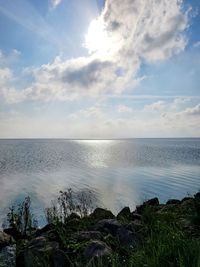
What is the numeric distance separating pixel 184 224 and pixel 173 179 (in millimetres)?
26511

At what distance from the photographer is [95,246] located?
21.1 ft

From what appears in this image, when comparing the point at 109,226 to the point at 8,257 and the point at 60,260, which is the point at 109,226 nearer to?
the point at 60,260

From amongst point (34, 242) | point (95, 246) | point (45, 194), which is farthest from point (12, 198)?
point (95, 246)

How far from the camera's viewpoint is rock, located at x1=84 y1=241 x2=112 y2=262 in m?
6.14

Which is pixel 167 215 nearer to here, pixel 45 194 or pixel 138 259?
pixel 138 259

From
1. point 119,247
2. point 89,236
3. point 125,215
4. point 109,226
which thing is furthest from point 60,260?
point 125,215

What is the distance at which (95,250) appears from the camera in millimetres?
6309

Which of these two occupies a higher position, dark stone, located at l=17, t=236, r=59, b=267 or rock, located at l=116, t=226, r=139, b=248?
rock, located at l=116, t=226, r=139, b=248

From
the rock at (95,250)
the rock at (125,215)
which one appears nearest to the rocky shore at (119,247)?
the rock at (95,250)

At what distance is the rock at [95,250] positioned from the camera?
6142 mm

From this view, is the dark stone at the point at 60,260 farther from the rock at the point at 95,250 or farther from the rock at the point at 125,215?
the rock at the point at 125,215

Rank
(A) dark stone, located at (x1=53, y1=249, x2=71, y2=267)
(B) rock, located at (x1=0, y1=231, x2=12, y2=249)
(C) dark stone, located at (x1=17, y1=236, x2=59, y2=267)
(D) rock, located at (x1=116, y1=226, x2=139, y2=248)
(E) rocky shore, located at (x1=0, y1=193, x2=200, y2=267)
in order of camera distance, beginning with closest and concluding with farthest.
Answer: (E) rocky shore, located at (x1=0, y1=193, x2=200, y2=267), (A) dark stone, located at (x1=53, y1=249, x2=71, y2=267), (C) dark stone, located at (x1=17, y1=236, x2=59, y2=267), (D) rock, located at (x1=116, y1=226, x2=139, y2=248), (B) rock, located at (x1=0, y1=231, x2=12, y2=249)

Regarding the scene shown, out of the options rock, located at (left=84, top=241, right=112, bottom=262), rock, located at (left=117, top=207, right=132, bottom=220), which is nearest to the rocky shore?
rock, located at (left=84, top=241, right=112, bottom=262)

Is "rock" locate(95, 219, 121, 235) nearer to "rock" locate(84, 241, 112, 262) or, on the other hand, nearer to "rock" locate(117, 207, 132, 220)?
"rock" locate(84, 241, 112, 262)
